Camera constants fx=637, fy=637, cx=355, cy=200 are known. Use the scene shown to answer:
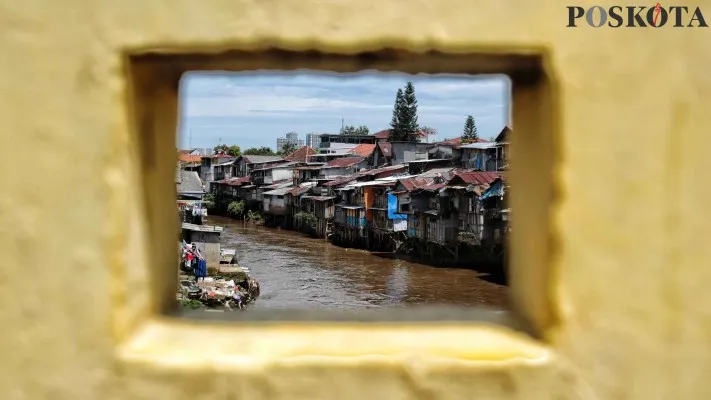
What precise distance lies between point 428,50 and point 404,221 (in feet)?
138

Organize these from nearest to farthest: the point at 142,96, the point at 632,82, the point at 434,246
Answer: the point at 632,82, the point at 142,96, the point at 434,246

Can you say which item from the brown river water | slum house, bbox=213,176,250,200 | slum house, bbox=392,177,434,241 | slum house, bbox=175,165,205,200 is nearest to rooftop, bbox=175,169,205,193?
slum house, bbox=175,165,205,200

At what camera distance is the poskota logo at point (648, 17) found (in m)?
1.69

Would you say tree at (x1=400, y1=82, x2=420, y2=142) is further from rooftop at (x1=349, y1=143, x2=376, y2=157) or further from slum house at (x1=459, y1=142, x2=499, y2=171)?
slum house at (x1=459, y1=142, x2=499, y2=171)

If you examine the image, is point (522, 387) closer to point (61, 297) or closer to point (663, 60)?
point (663, 60)

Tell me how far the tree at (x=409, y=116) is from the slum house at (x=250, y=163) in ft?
42.8

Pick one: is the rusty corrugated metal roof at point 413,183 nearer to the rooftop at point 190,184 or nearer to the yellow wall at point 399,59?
the rooftop at point 190,184

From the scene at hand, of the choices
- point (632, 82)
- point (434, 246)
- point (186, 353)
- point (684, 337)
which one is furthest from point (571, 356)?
point (434, 246)

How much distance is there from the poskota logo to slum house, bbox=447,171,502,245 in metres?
34.4

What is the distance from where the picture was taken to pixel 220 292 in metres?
25.7

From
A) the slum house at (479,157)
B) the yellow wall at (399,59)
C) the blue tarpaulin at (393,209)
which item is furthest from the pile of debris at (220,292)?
the yellow wall at (399,59)

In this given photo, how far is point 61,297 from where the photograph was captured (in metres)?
1.75

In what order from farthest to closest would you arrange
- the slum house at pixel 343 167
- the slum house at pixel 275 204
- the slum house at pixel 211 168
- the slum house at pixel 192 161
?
the slum house at pixel 211 168
the slum house at pixel 192 161
the slum house at pixel 275 204
the slum house at pixel 343 167

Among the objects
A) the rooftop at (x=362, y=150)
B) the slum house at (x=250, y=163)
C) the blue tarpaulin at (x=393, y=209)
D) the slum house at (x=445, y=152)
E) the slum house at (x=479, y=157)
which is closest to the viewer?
the slum house at (x=479, y=157)
